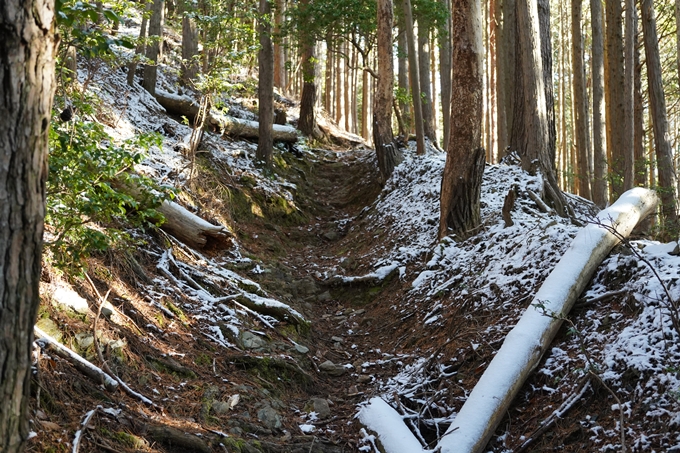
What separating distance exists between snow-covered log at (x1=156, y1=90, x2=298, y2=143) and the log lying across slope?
796 cm

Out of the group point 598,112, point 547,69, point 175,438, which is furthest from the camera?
point 598,112

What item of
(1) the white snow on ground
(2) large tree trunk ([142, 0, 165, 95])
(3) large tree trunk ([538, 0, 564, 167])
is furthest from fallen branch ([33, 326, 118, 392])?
(2) large tree trunk ([142, 0, 165, 95])

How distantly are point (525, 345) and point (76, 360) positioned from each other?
3.28 meters

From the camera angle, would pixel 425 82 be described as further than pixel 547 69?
Yes

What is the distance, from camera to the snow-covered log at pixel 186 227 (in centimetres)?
707

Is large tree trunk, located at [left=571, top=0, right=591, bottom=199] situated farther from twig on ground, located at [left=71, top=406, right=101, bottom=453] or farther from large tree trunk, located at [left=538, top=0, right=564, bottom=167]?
twig on ground, located at [left=71, top=406, right=101, bottom=453]

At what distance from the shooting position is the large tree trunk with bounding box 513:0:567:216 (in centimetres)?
809

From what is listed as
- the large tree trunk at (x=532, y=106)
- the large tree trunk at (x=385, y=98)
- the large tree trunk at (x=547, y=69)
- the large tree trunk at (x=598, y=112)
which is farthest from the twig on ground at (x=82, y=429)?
the large tree trunk at (x=598, y=112)

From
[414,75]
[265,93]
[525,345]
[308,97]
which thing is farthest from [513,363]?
[308,97]

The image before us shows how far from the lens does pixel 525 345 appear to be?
417 centimetres

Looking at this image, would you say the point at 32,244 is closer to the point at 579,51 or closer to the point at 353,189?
the point at 353,189

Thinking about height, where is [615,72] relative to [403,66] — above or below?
below

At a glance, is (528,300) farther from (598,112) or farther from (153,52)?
(153,52)

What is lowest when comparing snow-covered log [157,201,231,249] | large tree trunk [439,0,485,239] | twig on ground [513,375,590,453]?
twig on ground [513,375,590,453]
